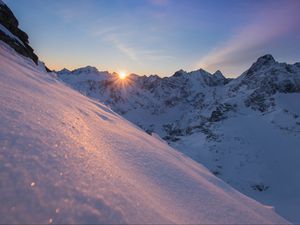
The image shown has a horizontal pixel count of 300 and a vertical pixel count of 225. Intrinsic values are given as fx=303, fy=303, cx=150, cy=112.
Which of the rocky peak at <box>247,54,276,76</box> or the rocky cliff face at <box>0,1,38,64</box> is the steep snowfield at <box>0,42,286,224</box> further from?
the rocky peak at <box>247,54,276,76</box>

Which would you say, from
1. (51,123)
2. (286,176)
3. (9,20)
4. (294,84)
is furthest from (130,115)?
(51,123)

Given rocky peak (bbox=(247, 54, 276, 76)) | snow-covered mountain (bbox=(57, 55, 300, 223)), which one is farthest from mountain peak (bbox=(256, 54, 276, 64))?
snow-covered mountain (bbox=(57, 55, 300, 223))

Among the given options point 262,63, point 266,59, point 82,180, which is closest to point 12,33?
point 82,180

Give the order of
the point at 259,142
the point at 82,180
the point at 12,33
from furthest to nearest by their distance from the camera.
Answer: the point at 259,142 < the point at 12,33 < the point at 82,180

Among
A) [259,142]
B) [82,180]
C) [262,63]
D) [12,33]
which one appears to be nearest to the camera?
[82,180]

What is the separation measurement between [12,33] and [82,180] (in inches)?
857

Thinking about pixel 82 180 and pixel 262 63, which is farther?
pixel 262 63

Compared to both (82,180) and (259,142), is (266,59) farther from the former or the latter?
(82,180)

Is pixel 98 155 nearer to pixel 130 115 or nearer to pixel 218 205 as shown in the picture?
pixel 218 205

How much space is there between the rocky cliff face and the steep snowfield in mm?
14901

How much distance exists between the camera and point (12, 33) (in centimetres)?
2202

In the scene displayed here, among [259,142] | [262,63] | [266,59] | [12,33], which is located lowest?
[12,33]

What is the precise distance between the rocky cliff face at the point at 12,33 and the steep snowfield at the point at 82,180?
1490 centimetres

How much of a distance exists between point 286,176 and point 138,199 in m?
48.2
